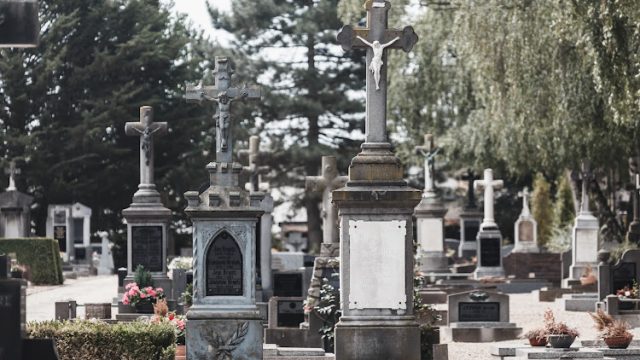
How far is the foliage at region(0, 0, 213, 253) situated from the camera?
52469 millimetres

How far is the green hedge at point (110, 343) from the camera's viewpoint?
1664 cm

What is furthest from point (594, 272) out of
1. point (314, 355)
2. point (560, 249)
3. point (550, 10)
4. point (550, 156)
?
Result: point (314, 355)

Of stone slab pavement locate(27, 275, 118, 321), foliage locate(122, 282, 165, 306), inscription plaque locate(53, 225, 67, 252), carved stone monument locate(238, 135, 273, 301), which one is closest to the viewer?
foliage locate(122, 282, 165, 306)

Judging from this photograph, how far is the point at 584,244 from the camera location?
33.9 metres

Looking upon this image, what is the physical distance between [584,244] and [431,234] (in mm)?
4418

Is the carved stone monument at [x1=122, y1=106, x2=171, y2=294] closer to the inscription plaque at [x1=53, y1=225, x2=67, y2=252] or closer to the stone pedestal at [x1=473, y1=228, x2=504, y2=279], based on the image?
the stone pedestal at [x1=473, y1=228, x2=504, y2=279]

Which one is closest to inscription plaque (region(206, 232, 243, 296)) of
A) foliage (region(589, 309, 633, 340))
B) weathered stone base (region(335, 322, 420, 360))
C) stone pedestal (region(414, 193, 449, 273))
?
weathered stone base (region(335, 322, 420, 360))

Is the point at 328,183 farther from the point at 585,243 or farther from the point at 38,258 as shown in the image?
the point at 38,258

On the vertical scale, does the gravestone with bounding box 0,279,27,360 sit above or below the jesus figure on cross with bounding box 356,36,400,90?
below

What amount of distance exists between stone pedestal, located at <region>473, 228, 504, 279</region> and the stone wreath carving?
20.8m

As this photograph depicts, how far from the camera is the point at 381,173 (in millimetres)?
15727

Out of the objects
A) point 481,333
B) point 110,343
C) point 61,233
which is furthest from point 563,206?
point 110,343

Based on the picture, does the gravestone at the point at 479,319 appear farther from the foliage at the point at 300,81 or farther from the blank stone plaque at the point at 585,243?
the foliage at the point at 300,81

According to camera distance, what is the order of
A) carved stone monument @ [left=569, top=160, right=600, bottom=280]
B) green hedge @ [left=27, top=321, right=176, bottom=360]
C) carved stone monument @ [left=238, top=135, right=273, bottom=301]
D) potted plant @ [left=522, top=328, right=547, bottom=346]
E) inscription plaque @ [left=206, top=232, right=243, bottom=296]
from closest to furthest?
inscription plaque @ [left=206, top=232, right=243, bottom=296]
green hedge @ [left=27, top=321, right=176, bottom=360]
potted plant @ [left=522, top=328, right=547, bottom=346]
carved stone monument @ [left=238, top=135, right=273, bottom=301]
carved stone monument @ [left=569, top=160, right=600, bottom=280]
